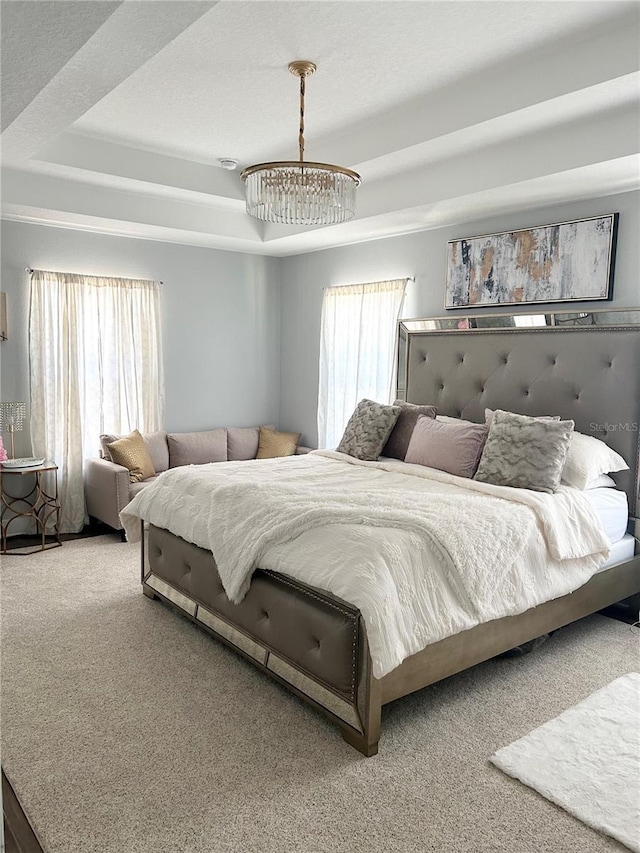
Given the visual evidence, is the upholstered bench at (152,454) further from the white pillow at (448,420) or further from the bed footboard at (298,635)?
the white pillow at (448,420)

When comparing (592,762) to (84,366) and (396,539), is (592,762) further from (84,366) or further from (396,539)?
(84,366)

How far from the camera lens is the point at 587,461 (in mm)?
3379

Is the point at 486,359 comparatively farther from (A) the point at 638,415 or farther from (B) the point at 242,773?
(B) the point at 242,773

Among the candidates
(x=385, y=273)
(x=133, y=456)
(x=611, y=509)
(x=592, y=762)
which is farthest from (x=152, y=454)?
(x=592, y=762)

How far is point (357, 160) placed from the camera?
3863mm

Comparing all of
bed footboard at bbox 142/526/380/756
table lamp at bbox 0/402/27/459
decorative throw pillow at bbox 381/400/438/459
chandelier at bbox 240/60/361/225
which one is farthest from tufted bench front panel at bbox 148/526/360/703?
table lamp at bbox 0/402/27/459

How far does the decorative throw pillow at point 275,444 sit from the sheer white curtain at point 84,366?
102cm

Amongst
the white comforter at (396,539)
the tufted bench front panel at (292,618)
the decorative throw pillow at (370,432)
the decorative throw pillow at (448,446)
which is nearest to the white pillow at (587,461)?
the white comforter at (396,539)

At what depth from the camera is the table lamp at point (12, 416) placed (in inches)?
177

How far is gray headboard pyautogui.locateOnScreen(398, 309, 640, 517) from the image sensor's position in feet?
11.6

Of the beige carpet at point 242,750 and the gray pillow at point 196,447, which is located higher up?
the gray pillow at point 196,447

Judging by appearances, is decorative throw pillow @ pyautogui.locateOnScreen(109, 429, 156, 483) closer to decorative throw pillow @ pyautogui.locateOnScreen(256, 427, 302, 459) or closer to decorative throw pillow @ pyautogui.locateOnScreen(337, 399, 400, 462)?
decorative throw pillow @ pyautogui.locateOnScreen(256, 427, 302, 459)

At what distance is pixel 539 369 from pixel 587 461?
2.51 feet

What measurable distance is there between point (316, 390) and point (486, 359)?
2030 millimetres
